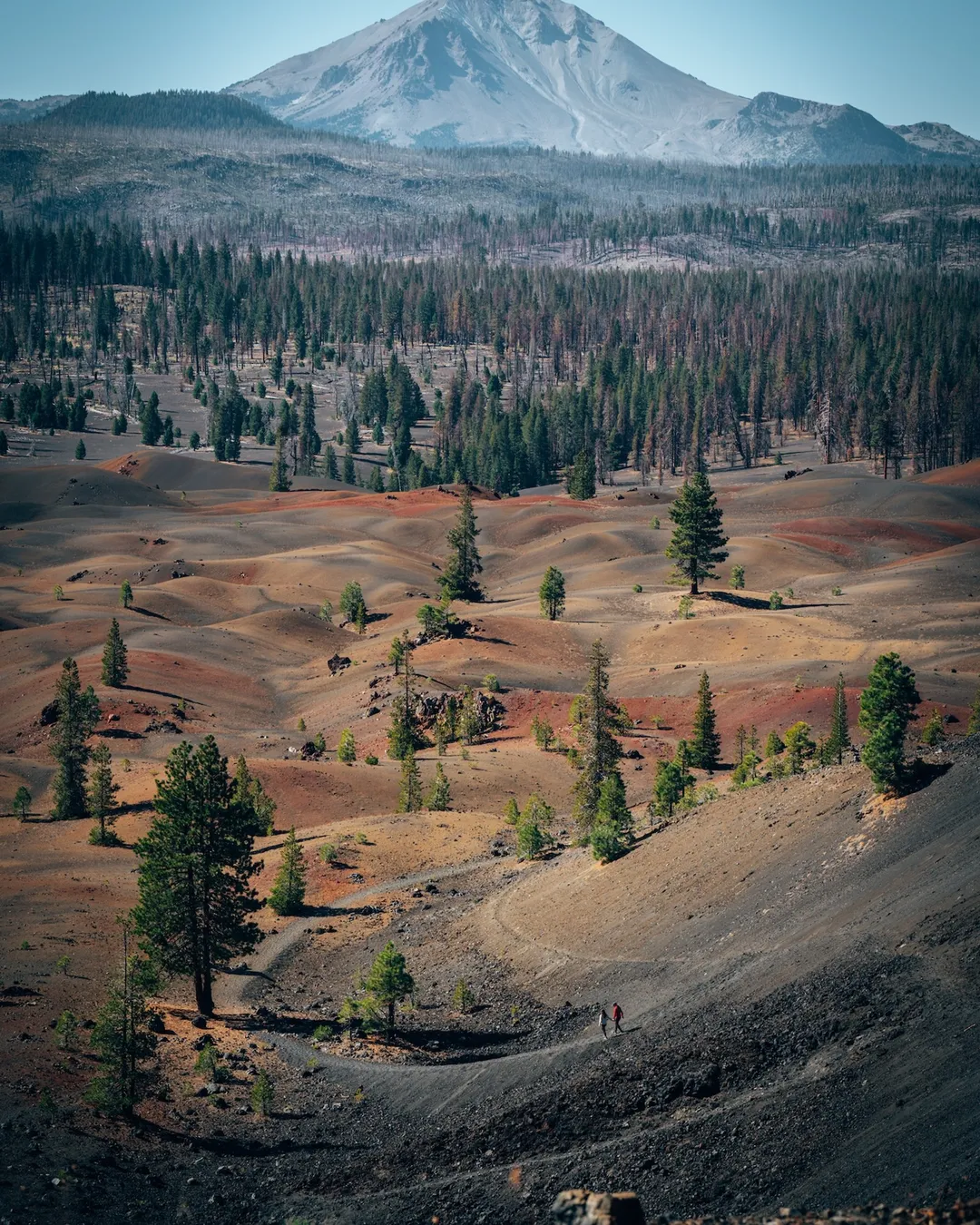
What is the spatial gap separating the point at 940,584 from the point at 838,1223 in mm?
87777

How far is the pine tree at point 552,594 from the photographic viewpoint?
316ft

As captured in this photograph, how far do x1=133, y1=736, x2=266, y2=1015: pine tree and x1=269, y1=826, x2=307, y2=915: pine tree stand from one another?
30.0ft

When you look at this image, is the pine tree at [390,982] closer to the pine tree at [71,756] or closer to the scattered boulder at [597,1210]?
the scattered boulder at [597,1210]

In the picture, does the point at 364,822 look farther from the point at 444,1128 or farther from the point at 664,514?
the point at 664,514

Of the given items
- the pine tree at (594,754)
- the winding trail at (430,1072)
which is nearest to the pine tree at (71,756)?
the winding trail at (430,1072)

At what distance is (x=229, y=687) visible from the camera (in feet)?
279

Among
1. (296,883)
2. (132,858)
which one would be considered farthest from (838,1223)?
(132,858)

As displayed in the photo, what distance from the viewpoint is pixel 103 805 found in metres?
55.8

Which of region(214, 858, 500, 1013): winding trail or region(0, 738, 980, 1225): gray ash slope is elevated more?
region(0, 738, 980, 1225): gray ash slope

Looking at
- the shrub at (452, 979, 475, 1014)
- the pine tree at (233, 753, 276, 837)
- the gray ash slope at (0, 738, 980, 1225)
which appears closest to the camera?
the gray ash slope at (0, 738, 980, 1225)

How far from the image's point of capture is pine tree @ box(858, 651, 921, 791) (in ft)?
124

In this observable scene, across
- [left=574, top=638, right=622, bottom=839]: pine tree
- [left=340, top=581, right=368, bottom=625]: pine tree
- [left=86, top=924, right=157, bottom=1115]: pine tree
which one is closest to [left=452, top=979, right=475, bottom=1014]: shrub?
[left=86, top=924, right=157, bottom=1115]: pine tree

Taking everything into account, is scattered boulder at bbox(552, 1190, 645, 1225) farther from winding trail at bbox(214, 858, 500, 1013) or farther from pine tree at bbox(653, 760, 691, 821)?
pine tree at bbox(653, 760, 691, 821)

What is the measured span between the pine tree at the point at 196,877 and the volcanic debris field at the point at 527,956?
2066 millimetres
